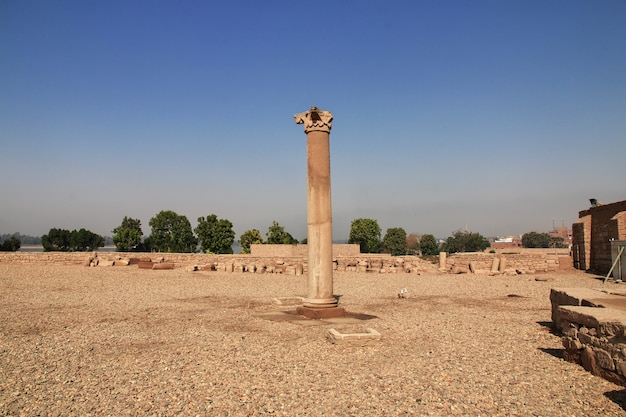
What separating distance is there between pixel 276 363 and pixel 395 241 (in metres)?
76.3

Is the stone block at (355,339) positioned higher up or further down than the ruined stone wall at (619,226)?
further down

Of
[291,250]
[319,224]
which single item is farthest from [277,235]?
[319,224]

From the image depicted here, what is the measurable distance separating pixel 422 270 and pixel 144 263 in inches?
589

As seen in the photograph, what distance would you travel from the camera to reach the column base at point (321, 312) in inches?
405

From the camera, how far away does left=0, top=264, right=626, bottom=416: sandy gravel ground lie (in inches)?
198

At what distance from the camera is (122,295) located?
564 inches

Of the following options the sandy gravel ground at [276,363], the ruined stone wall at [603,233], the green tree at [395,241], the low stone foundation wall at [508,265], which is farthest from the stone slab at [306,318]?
the green tree at [395,241]


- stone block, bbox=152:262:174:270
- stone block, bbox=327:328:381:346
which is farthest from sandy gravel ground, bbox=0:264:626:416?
stone block, bbox=152:262:174:270

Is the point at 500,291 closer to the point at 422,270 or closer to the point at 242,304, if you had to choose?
the point at 422,270

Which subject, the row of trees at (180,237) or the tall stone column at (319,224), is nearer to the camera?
the tall stone column at (319,224)

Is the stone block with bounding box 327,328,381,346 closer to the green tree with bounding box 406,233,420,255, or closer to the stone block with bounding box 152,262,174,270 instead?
the stone block with bounding box 152,262,174,270

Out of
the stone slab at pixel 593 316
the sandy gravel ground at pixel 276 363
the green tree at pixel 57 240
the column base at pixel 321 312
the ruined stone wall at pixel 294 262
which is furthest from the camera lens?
the green tree at pixel 57 240

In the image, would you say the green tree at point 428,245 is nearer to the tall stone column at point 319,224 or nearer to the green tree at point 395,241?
the green tree at point 395,241

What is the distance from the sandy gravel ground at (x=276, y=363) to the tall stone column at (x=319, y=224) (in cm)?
122
